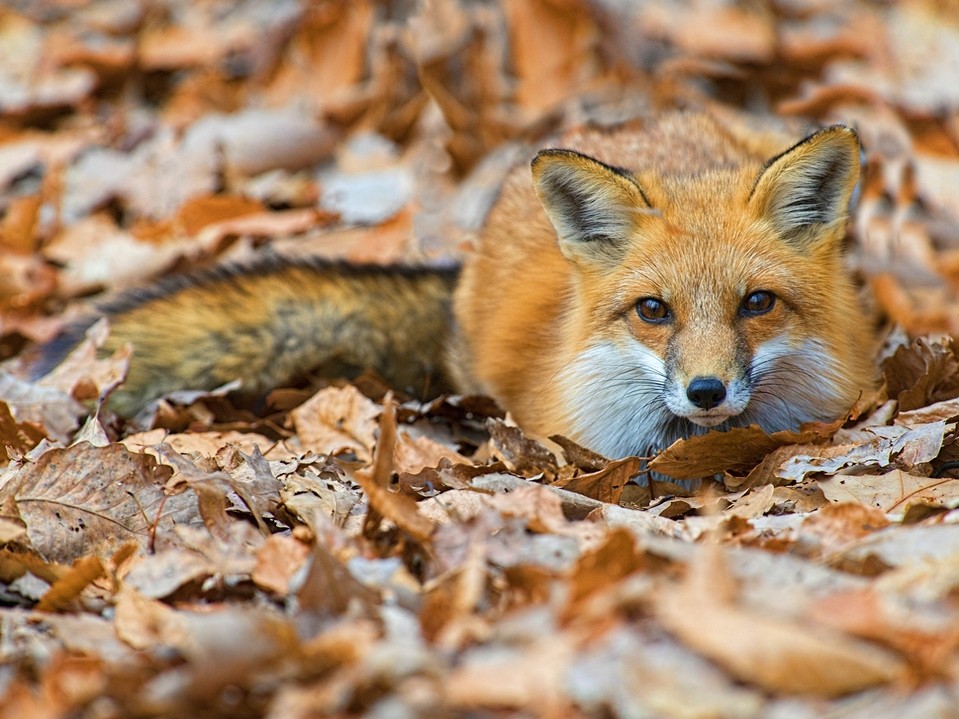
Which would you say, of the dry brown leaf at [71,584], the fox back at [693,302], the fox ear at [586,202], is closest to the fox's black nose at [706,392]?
the fox back at [693,302]

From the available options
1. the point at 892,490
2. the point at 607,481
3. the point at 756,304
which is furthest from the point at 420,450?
the point at 892,490

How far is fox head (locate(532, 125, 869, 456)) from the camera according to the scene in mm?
3996

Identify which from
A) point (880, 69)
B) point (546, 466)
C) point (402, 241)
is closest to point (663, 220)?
point (546, 466)

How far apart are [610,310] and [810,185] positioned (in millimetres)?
990

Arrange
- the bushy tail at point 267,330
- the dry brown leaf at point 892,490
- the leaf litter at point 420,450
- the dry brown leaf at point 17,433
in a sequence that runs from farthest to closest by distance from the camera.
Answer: the bushy tail at point 267,330, the dry brown leaf at point 17,433, the dry brown leaf at point 892,490, the leaf litter at point 420,450

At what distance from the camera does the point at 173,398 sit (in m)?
4.83

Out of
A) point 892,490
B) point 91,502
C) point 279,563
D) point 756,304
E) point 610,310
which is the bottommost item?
point 91,502

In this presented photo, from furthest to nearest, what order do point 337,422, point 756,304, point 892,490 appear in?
point 337,422
point 756,304
point 892,490

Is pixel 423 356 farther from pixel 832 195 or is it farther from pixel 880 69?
pixel 880 69

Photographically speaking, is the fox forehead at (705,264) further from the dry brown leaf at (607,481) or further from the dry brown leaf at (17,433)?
the dry brown leaf at (17,433)

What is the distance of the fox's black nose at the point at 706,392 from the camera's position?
3738 millimetres

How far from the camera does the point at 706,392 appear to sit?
12.3 ft

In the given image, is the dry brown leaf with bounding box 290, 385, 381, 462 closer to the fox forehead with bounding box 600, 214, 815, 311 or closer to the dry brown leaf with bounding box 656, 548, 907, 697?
the fox forehead with bounding box 600, 214, 815, 311

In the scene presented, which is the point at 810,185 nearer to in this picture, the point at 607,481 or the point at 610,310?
the point at 610,310
